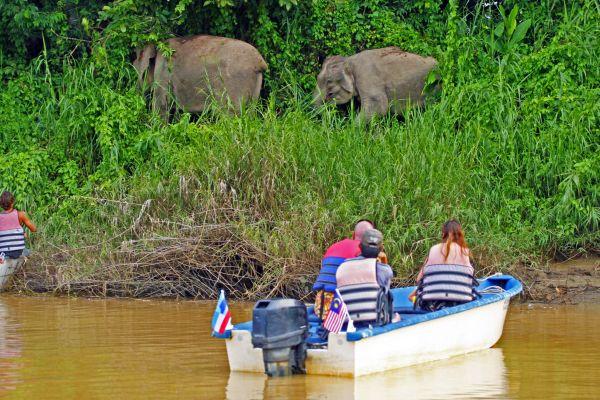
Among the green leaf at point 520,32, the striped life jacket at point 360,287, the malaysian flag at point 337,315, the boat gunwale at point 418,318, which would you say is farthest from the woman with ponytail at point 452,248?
the green leaf at point 520,32

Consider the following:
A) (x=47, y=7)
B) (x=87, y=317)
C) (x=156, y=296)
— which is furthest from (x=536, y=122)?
(x=47, y=7)

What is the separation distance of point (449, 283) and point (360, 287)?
1.30 metres

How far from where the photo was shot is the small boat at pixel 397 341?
8.51 m

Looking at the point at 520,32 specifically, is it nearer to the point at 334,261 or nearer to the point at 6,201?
the point at 6,201

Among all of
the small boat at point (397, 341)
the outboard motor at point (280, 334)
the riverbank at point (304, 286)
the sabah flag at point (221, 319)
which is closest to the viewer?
the outboard motor at point (280, 334)

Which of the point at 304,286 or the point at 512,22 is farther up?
the point at 512,22

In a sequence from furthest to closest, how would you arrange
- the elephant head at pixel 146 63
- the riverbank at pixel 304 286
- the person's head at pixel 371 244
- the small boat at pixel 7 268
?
the elephant head at pixel 146 63 < the small boat at pixel 7 268 < the riverbank at pixel 304 286 < the person's head at pixel 371 244

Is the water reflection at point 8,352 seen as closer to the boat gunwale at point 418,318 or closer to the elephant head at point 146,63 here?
the boat gunwale at point 418,318

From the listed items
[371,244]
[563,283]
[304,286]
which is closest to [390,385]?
[371,244]

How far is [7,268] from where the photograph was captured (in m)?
13.9

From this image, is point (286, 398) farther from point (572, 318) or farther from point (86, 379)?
point (572, 318)

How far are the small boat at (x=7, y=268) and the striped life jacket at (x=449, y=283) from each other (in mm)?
6069

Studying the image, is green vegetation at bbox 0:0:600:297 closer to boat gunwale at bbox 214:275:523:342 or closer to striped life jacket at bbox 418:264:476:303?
boat gunwale at bbox 214:275:523:342

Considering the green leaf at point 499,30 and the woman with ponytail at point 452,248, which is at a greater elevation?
the green leaf at point 499,30
